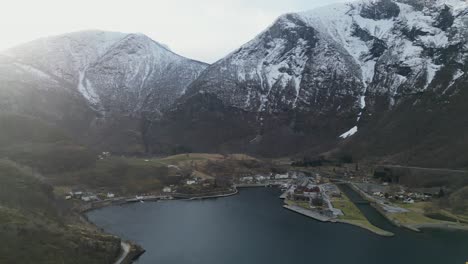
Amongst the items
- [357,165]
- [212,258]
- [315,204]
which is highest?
[357,165]

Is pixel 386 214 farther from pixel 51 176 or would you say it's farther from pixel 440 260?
pixel 51 176

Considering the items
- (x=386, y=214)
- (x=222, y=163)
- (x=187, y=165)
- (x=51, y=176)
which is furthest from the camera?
(x=222, y=163)

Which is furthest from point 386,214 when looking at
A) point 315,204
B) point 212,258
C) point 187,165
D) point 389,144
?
point 389,144

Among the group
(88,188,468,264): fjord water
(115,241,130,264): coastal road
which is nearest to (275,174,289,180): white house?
(88,188,468,264): fjord water

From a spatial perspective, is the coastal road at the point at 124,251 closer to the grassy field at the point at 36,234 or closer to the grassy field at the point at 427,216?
the grassy field at the point at 36,234

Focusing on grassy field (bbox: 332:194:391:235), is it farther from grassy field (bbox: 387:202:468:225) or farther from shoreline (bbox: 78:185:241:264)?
shoreline (bbox: 78:185:241:264)

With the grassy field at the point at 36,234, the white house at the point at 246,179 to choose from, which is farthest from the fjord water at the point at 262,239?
the white house at the point at 246,179
